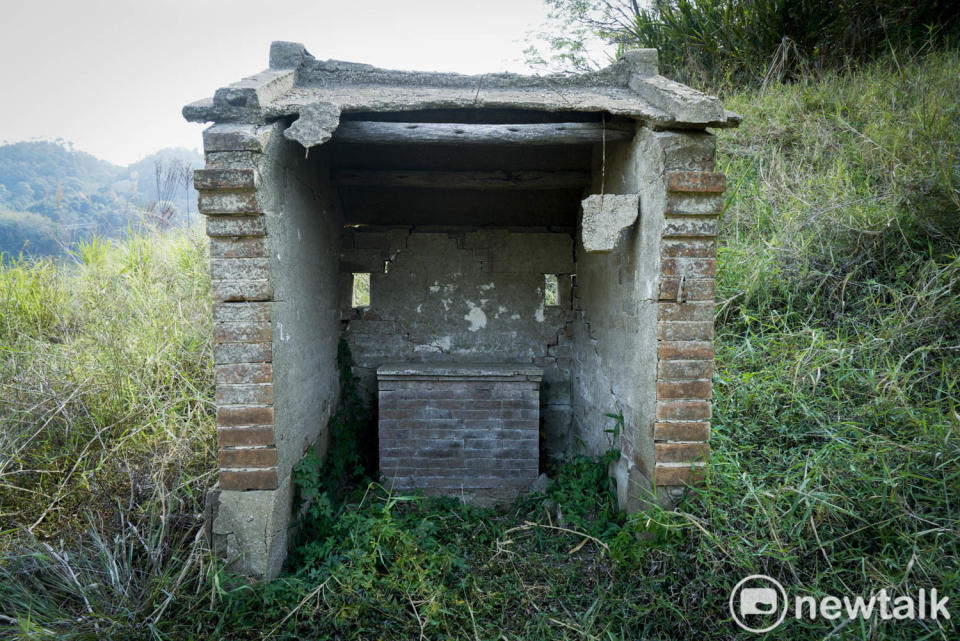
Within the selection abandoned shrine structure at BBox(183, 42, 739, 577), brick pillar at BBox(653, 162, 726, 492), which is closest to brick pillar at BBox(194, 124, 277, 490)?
abandoned shrine structure at BBox(183, 42, 739, 577)

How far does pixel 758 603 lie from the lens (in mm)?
2320

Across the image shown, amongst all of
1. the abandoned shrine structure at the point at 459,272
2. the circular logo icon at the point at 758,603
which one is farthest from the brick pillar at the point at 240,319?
the circular logo icon at the point at 758,603

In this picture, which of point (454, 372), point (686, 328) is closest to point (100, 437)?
point (454, 372)

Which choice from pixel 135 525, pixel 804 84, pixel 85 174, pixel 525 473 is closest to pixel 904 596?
pixel 525 473

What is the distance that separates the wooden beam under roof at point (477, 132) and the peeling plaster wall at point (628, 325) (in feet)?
0.70

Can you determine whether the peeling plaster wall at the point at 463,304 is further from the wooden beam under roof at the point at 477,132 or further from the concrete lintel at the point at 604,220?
the concrete lintel at the point at 604,220

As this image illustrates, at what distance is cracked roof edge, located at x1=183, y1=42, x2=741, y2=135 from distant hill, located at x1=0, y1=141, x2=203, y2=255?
1.49 m

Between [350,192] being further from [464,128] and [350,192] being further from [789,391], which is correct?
[789,391]

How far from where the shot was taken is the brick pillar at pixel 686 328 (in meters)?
2.66

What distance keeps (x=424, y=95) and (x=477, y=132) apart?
39 cm

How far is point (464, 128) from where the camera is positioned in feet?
9.91

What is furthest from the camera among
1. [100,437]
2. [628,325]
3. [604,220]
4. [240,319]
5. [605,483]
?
[100,437]

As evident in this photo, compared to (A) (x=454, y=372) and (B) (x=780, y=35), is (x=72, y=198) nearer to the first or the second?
(A) (x=454, y=372)

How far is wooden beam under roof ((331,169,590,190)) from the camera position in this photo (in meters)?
4.18
